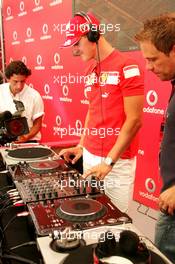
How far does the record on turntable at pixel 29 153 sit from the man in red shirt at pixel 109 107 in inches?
4.8

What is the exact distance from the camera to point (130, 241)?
0.85 m

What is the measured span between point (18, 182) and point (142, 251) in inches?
27.4

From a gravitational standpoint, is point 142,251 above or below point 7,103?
below

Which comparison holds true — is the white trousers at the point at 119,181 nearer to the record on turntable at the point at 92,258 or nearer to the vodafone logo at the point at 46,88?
the record on turntable at the point at 92,258

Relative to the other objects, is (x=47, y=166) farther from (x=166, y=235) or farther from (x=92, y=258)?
→ (x=92, y=258)

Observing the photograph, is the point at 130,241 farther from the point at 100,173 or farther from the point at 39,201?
the point at 100,173

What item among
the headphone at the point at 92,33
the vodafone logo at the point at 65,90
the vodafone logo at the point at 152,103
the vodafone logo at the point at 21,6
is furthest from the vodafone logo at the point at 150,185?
the vodafone logo at the point at 21,6

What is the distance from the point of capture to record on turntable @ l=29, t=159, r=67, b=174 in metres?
1.53

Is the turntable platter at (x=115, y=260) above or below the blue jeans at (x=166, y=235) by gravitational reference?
above

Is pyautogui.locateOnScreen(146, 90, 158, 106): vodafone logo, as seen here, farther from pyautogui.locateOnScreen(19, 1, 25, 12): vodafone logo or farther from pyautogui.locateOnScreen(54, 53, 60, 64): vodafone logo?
pyautogui.locateOnScreen(19, 1, 25, 12): vodafone logo

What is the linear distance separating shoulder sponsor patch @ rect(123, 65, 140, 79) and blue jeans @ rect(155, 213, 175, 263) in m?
0.65

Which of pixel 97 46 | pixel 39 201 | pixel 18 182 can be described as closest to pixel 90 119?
pixel 97 46

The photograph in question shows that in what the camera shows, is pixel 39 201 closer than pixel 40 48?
Yes

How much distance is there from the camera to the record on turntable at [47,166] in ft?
5.03
